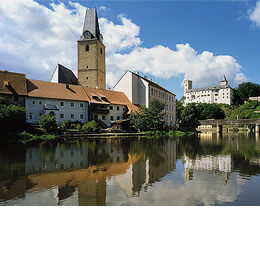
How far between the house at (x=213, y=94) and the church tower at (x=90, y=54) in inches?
3003

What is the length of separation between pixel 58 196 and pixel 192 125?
2493 inches

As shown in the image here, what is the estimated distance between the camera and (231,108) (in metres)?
115

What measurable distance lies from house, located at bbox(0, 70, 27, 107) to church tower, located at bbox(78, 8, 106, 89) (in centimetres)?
2228

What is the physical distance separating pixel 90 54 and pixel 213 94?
10020cm

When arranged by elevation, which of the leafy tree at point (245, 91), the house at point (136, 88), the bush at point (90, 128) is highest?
the leafy tree at point (245, 91)

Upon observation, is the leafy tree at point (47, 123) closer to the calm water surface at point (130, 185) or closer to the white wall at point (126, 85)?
the white wall at point (126, 85)

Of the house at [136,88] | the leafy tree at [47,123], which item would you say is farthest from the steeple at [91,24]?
the leafy tree at [47,123]

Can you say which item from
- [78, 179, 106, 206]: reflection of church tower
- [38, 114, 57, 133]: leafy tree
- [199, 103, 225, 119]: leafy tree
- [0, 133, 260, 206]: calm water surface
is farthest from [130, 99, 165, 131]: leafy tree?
[199, 103, 225, 119]: leafy tree

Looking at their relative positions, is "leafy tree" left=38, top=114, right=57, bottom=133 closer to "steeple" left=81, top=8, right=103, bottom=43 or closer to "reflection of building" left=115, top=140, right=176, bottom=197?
"reflection of building" left=115, top=140, right=176, bottom=197

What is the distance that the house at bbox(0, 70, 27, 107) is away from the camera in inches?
1458

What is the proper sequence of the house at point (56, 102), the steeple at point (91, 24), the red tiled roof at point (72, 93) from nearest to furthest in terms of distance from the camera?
the house at point (56, 102) < the red tiled roof at point (72, 93) < the steeple at point (91, 24)

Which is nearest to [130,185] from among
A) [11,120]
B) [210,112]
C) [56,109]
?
[11,120]

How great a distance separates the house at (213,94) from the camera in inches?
5007
